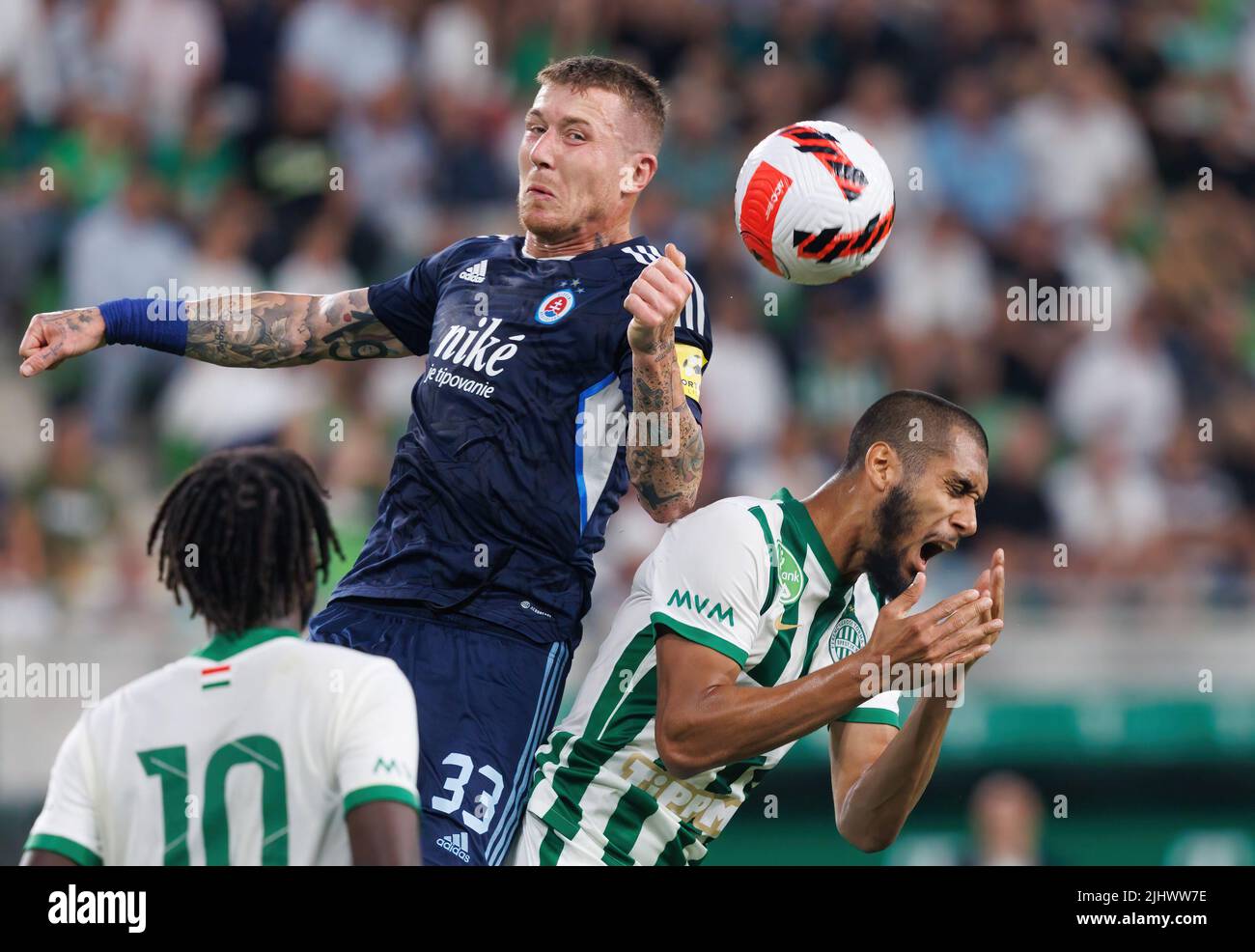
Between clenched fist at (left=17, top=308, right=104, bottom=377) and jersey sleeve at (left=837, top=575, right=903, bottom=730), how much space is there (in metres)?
2.73

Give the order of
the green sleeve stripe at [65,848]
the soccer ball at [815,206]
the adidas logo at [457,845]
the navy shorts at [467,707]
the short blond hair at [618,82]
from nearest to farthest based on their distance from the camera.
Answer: the green sleeve stripe at [65,848]
the adidas logo at [457,845]
the navy shorts at [467,707]
the soccer ball at [815,206]
the short blond hair at [618,82]

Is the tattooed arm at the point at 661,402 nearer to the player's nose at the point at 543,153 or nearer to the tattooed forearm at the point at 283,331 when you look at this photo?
the player's nose at the point at 543,153

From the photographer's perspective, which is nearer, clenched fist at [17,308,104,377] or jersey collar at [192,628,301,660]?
jersey collar at [192,628,301,660]

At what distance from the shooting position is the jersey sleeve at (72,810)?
409 centimetres

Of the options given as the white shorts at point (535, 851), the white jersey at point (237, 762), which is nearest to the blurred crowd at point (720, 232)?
the white shorts at point (535, 851)

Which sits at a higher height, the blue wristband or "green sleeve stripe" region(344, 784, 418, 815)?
the blue wristband

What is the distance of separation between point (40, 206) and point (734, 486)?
4.95m

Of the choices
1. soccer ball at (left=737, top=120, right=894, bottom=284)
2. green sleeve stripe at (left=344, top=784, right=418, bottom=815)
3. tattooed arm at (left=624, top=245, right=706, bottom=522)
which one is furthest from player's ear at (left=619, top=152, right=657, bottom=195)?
green sleeve stripe at (left=344, top=784, right=418, bottom=815)

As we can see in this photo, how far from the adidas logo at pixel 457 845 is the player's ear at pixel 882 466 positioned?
171 cm

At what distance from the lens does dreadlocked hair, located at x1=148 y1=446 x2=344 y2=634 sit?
165 inches

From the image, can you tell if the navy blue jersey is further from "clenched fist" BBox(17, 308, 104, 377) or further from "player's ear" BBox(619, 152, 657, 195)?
"clenched fist" BBox(17, 308, 104, 377)

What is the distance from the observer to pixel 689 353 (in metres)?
5.86
